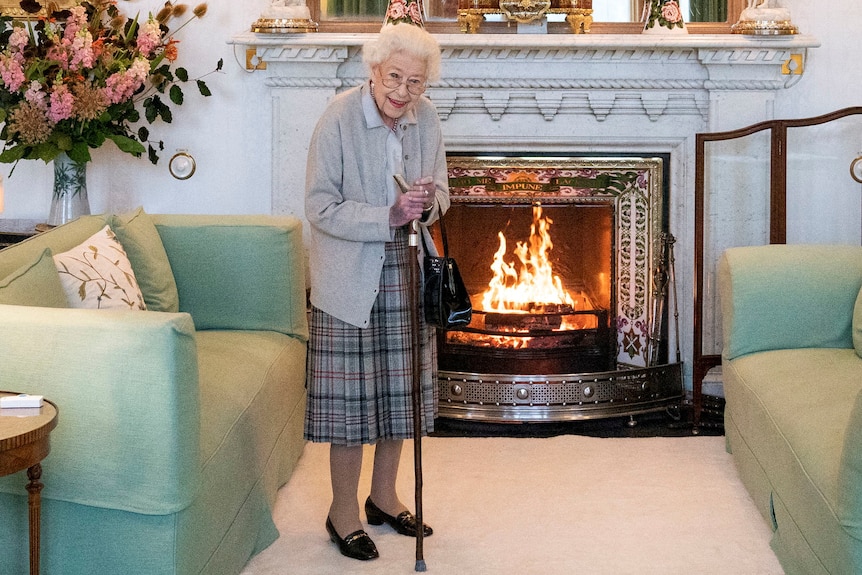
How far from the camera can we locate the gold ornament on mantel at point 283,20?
4.11 metres

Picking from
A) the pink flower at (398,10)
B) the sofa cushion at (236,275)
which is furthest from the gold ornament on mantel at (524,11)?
the sofa cushion at (236,275)

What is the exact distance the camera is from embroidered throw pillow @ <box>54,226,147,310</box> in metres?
2.67

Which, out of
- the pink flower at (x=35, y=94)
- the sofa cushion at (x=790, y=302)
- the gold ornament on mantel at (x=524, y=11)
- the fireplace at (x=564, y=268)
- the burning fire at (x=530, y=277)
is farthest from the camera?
the burning fire at (x=530, y=277)

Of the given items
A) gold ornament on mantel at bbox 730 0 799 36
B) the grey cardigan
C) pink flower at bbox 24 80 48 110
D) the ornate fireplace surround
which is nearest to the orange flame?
the ornate fireplace surround

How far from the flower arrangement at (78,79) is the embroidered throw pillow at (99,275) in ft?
2.79

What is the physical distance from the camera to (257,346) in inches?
128

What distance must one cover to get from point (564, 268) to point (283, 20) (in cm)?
154

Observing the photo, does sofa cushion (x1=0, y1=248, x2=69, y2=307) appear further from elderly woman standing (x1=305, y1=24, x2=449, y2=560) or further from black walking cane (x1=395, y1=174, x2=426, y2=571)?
black walking cane (x1=395, y1=174, x2=426, y2=571)

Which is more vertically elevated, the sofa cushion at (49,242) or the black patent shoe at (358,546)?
the sofa cushion at (49,242)

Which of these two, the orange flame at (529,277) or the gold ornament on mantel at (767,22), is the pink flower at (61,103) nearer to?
the orange flame at (529,277)

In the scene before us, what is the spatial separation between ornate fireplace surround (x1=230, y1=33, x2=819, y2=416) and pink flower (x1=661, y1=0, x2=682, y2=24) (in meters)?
0.09

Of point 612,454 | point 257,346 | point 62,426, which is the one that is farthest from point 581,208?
point 62,426

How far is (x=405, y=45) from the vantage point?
260cm

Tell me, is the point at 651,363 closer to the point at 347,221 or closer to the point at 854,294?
the point at 854,294
